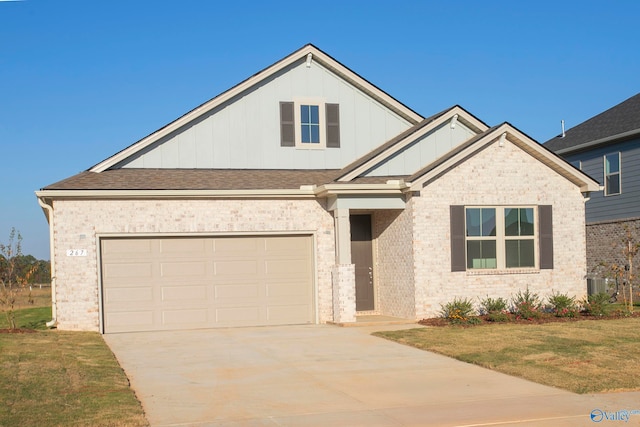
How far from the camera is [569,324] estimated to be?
15828 mm

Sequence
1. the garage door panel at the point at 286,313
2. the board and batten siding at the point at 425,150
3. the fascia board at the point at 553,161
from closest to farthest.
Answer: the fascia board at the point at 553,161 → the garage door panel at the point at 286,313 → the board and batten siding at the point at 425,150

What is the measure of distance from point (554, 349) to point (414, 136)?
765cm

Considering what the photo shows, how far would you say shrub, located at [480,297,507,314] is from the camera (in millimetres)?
17047

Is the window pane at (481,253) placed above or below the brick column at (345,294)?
above

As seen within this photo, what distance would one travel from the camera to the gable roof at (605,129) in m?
25.1

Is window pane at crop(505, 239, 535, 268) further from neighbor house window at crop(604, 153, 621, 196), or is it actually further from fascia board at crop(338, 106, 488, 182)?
neighbor house window at crop(604, 153, 621, 196)

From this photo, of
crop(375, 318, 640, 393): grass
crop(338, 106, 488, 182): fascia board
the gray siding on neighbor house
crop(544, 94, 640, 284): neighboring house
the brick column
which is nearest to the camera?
crop(375, 318, 640, 393): grass

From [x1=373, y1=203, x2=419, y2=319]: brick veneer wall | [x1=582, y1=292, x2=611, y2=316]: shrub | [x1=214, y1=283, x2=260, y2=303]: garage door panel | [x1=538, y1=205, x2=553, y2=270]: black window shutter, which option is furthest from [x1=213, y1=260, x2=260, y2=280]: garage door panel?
[x1=582, y1=292, x2=611, y2=316]: shrub

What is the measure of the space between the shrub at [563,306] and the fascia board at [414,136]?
4.93m

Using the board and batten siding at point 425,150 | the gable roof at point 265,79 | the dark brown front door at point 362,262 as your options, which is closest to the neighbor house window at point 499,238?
the board and batten siding at point 425,150

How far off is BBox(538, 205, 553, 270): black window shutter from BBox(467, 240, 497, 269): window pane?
122cm

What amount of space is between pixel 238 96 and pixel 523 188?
25.3 feet

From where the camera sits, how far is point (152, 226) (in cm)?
1691

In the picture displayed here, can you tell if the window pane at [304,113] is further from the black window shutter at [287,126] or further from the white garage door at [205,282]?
the white garage door at [205,282]
